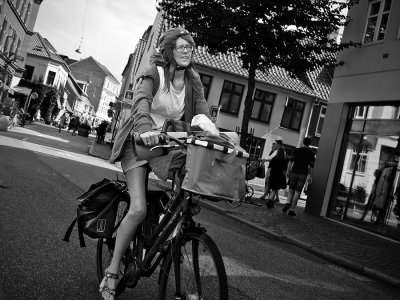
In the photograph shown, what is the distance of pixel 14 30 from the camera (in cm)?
4044

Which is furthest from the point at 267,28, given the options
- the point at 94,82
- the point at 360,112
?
the point at 94,82

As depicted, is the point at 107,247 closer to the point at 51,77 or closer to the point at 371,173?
the point at 371,173

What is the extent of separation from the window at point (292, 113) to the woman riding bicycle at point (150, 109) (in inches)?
1164

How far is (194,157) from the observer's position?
2516 millimetres

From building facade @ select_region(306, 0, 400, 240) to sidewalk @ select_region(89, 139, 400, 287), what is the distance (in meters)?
1.01

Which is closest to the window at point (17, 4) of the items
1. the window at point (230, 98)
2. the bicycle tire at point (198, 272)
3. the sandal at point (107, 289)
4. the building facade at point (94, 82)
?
the window at point (230, 98)

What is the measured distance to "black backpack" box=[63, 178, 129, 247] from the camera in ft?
10.7

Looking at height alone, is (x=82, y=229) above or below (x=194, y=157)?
below

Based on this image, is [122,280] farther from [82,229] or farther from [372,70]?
[372,70]

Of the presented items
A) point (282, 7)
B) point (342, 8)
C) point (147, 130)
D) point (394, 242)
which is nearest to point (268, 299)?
point (147, 130)

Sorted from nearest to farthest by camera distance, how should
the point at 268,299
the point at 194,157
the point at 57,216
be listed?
the point at 194,157 < the point at 268,299 < the point at 57,216

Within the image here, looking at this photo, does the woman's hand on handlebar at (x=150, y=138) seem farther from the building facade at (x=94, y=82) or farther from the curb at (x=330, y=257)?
the building facade at (x=94, y=82)

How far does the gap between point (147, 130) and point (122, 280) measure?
108cm

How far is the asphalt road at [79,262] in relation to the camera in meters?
3.52
